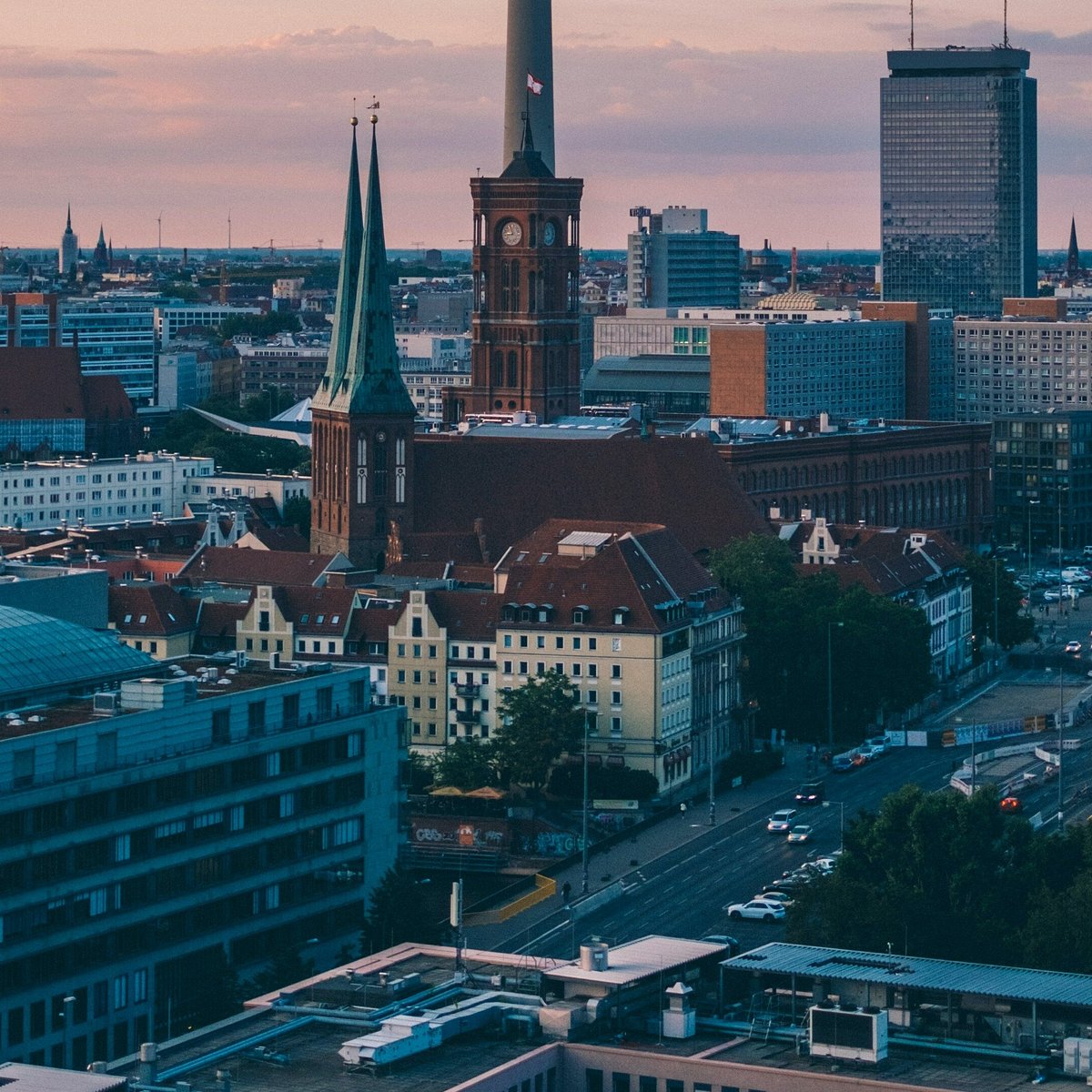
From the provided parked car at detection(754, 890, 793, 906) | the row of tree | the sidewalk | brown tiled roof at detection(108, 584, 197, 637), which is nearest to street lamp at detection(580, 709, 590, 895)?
the sidewalk

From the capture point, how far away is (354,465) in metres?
164

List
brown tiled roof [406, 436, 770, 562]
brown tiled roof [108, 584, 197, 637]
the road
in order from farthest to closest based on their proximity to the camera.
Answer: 1. brown tiled roof [406, 436, 770, 562]
2. brown tiled roof [108, 584, 197, 637]
3. the road

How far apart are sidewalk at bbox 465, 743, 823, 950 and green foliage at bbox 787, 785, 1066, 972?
13.0 meters

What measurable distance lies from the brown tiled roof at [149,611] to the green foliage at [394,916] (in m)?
40.8

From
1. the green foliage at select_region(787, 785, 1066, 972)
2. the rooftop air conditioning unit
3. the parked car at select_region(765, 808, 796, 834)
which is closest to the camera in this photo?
the rooftop air conditioning unit

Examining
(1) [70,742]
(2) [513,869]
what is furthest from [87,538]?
(1) [70,742]

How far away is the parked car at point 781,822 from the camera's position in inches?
4921

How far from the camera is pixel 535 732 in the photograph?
12875 cm

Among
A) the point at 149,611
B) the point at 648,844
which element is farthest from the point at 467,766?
the point at 149,611

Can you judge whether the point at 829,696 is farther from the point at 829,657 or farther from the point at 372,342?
the point at 372,342

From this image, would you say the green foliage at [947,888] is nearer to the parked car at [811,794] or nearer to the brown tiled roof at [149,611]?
the parked car at [811,794]

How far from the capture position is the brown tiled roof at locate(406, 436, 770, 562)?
168250 millimetres

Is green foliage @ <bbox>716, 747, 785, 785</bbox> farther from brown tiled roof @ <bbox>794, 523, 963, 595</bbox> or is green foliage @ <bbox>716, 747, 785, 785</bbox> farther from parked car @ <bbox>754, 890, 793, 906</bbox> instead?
parked car @ <bbox>754, 890, 793, 906</bbox>

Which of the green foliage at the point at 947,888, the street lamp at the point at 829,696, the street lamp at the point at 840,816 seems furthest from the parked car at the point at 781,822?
the green foliage at the point at 947,888
